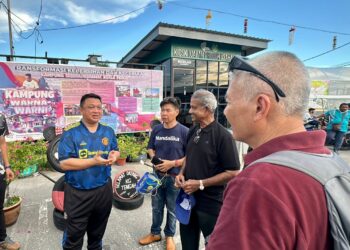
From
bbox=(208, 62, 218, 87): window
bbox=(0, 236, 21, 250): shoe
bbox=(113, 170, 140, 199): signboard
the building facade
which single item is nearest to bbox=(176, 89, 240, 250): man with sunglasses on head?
bbox=(113, 170, 140, 199): signboard

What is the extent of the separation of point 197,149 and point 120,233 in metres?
1.88

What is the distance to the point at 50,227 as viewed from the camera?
3.10 m

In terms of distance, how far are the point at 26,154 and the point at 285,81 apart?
518cm

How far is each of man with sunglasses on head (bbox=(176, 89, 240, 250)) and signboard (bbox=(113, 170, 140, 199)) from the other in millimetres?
1615

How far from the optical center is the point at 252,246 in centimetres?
57

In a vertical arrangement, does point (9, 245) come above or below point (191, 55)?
below

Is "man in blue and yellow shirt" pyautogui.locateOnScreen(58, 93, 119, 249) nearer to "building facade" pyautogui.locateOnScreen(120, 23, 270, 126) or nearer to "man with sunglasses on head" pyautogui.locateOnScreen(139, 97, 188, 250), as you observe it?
"man with sunglasses on head" pyautogui.locateOnScreen(139, 97, 188, 250)

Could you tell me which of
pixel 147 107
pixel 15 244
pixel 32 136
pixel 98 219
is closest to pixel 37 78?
pixel 32 136

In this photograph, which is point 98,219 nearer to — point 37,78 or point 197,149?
point 197,149

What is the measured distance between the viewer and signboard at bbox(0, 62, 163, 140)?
554 cm

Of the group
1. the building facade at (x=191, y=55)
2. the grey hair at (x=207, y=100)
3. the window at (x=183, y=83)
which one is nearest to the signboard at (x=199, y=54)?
the building facade at (x=191, y=55)

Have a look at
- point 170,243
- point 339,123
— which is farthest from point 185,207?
point 339,123

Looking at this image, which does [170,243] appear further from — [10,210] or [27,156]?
[27,156]

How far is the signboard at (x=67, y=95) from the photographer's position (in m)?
5.54
